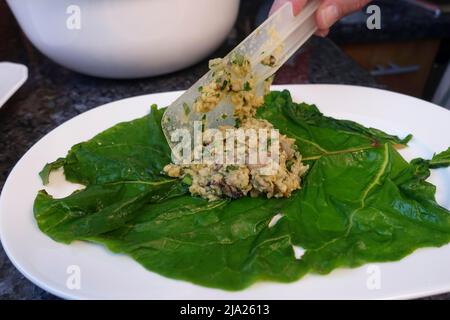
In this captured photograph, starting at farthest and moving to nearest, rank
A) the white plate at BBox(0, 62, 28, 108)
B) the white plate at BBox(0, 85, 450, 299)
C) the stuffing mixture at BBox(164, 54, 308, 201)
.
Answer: the white plate at BBox(0, 62, 28, 108) < the stuffing mixture at BBox(164, 54, 308, 201) < the white plate at BBox(0, 85, 450, 299)

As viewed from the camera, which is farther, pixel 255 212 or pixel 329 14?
pixel 329 14

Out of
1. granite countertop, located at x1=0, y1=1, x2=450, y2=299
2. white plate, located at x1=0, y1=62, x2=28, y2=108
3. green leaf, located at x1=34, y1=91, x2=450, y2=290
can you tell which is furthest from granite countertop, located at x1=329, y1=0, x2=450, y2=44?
white plate, located at x1=0, y1=62, x2=28, y2=108

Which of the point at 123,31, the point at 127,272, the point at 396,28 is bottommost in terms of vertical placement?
the point at 396,28

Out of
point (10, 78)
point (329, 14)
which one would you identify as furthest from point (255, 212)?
point (10, 78)

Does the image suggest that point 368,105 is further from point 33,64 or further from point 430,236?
point 33,64

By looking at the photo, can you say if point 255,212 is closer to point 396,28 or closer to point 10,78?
point 10,78

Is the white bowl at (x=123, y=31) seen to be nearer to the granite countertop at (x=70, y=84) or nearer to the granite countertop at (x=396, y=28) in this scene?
the granite countertop at (x=70, y=84)

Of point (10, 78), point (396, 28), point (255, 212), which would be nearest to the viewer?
point (255, 212)

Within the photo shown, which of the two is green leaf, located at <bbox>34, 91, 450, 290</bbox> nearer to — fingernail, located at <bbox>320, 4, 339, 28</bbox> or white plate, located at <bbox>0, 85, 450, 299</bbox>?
white plate, located at <bbox>0, 85, 450, 299</bbox>
